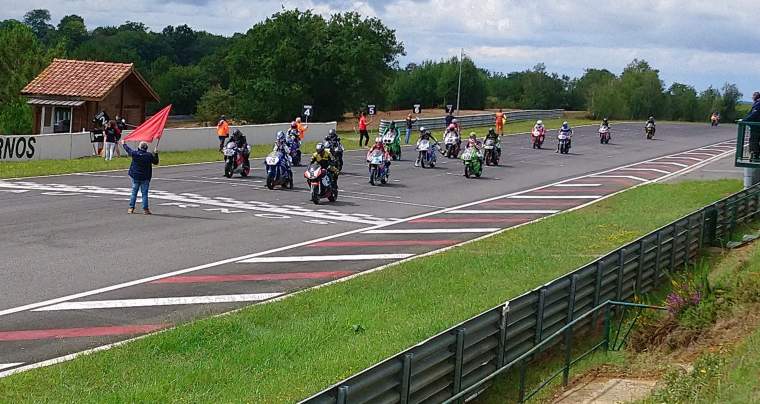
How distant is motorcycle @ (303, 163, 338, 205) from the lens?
93.1 feet

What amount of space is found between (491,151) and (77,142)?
15619 millimetres

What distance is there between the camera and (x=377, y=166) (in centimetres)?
Answer: 3394

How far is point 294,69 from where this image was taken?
80875 mm

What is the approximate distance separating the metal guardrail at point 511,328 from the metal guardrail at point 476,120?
34.2 metres

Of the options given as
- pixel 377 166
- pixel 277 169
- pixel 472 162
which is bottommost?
pixel 277 169

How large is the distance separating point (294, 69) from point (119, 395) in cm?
7088

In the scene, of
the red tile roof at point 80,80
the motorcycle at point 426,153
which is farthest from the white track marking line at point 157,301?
the red tile roof at point 80,80

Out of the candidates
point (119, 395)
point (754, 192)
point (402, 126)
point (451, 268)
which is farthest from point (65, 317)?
point (402, 126)

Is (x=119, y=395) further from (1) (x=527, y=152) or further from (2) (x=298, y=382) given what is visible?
(1) (x=527, y=152)

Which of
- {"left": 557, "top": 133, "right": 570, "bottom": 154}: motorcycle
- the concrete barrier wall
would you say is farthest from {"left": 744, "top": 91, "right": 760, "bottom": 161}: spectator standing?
{"left": 557, "top": 133, "right": 570, "bottom": 154}: motorcycle

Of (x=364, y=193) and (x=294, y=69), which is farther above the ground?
(x=294, y=69)

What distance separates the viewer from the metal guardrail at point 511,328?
959cm

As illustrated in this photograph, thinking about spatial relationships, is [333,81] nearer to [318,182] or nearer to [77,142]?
[77,142]

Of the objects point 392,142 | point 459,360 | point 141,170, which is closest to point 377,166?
point 392,142
